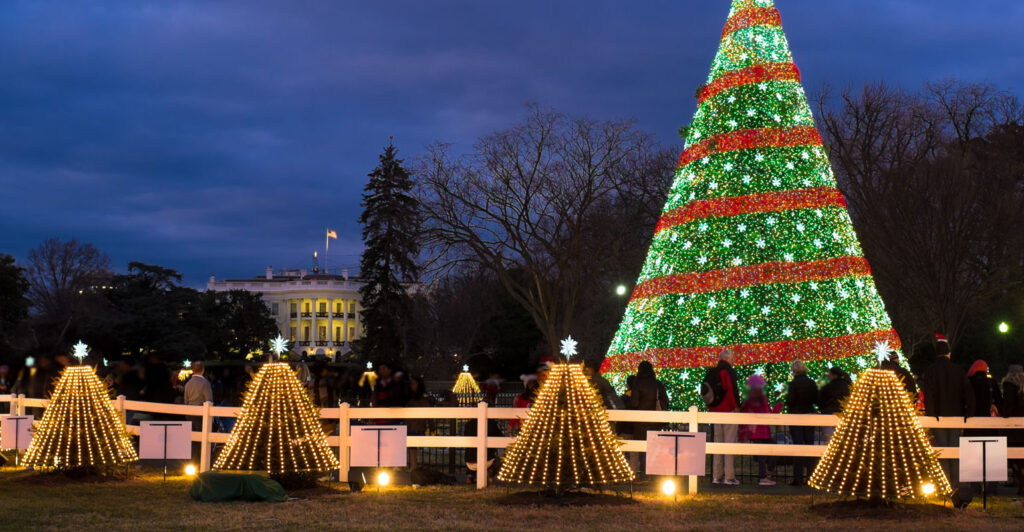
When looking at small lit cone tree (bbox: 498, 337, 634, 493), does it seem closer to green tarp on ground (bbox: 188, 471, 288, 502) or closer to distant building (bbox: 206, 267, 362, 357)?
green tarp on ground (bbox: 188, 471, 288, 502)

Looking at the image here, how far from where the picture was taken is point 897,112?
35.4 metres

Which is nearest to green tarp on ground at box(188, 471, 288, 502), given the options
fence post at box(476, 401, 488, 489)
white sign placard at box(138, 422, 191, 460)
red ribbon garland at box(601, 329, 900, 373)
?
white sign placard at box(138, 422, 191, 460)

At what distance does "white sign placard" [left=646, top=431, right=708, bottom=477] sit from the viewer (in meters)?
11.5

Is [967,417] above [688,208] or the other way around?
the other way around

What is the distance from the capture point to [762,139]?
61.7 feet

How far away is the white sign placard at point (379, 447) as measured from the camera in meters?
12.2

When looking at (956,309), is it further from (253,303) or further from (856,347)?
(253,303)

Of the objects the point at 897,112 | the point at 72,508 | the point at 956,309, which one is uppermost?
the point at 897,112

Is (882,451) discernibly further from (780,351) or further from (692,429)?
(780,351)

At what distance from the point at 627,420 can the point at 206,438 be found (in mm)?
5569

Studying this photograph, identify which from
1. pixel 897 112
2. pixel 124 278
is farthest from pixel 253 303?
pixel 897 112

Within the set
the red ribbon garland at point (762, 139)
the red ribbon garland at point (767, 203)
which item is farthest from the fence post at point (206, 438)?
the red ribbon garland at point (762, 139)

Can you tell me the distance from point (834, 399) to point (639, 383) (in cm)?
243

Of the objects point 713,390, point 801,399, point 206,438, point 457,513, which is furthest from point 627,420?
point 206,438
